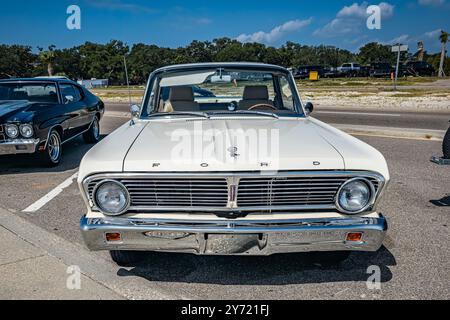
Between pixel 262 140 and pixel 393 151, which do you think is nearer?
pixel 262 140

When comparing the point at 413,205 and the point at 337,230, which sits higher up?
the point at 337,230

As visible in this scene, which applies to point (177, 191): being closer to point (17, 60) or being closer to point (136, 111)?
point (136, 111)

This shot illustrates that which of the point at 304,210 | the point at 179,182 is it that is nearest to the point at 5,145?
the point at 179,182

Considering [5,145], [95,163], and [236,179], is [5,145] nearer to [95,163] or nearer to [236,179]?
[95,163]

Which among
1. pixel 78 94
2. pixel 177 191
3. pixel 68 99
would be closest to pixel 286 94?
pixel 177 191

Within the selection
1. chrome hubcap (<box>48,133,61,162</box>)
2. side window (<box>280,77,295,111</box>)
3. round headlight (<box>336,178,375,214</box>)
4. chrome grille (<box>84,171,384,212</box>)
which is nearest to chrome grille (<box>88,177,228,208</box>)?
chrome grille (<box>84,171,384,212</box>)

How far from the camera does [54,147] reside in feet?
22.8

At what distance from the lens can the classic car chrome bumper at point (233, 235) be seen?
8.43 ft

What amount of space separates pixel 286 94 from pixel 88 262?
2677mm

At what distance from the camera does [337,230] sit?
2.60 metres

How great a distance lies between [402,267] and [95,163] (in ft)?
8.25

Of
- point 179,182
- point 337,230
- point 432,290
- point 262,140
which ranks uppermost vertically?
point 262,140

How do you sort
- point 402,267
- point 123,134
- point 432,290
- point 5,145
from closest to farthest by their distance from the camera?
point 432,290 → point 402,267 → point 123,134 → point 5,145

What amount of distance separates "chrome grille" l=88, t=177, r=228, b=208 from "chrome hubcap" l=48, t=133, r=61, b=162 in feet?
15.2
